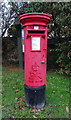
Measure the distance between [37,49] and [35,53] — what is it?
9 centimetres

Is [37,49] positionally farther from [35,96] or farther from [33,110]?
[33,110]

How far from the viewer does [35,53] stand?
2.94m

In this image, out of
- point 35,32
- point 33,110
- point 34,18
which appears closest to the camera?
point 34,18

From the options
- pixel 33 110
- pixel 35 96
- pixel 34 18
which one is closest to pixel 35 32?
pixel 34 18

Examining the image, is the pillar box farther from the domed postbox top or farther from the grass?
the grass

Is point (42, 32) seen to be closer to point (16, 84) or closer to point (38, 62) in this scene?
point (38, 62)

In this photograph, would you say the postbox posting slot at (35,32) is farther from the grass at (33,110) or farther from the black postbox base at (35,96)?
the grass at (33,110)

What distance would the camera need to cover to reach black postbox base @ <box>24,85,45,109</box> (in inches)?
120

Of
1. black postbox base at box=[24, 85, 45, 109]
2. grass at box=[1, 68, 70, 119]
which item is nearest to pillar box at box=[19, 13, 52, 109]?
black postbox base at box=[24, 85, 45, 109]

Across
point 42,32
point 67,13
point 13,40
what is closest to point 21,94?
point 42,32

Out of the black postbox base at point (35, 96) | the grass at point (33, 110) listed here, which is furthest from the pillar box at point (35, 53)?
the grass at point (33, 110)

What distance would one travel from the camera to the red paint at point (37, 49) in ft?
9.30

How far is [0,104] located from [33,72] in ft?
3.69

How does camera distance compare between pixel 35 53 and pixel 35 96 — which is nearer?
pixel 35 53
